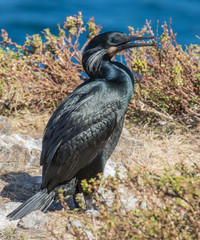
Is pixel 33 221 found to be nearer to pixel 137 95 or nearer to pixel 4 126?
pixel 4 126

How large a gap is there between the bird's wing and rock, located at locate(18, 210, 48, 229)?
274 millimetres

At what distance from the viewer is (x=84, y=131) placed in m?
3.34

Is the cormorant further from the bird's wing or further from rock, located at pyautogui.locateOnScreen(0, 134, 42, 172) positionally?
rock, located at pyautogui.locateOnScreen(0, 134, 42, 172)

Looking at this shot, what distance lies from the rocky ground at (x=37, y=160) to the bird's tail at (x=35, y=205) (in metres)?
0.06

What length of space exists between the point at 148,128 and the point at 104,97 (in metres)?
1.97

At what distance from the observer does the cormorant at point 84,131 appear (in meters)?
3.35

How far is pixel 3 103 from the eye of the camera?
5.80m

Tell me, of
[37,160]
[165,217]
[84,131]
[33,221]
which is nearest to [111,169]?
[37,160]

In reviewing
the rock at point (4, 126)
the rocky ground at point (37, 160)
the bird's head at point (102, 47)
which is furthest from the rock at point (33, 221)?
the rock at point (4, 126)

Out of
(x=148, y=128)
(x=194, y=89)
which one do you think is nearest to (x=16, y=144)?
(x=148, y=128)

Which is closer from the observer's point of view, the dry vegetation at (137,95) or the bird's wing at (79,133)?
the bird's wing at (79,133)

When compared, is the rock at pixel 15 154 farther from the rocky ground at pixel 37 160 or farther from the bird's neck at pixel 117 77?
the bird's neck at pixel 117 77

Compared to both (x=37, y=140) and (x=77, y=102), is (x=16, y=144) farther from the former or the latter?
(x=77, y=102)

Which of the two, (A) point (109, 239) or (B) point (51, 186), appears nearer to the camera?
(A) point (109, 239)
